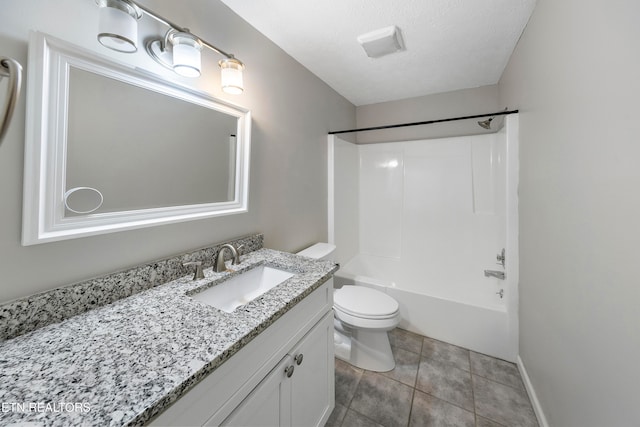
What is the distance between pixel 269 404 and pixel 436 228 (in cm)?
230

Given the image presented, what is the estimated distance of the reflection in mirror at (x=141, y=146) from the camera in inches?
33.0

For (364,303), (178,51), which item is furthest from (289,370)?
(178,51)

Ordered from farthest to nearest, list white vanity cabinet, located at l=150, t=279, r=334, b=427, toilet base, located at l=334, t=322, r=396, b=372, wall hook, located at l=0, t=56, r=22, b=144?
toilet base, located at l=334, t=322, r=396, b=372 < white vanity cabinet, located at l=150, t=279, r=334, b=427 < wall hook, located at l=0, t=56, r=22, b=144

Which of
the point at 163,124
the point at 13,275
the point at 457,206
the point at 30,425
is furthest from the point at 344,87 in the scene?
the point at 30,425

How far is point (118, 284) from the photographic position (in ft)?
2.95

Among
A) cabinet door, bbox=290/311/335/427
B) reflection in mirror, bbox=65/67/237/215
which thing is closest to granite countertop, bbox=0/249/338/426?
cabinet door, bbox=290/311/335/427

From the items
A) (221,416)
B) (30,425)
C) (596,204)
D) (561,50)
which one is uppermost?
(561,50)

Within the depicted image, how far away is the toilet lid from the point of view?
1620mm

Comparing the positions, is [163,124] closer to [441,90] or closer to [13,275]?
[13,275]

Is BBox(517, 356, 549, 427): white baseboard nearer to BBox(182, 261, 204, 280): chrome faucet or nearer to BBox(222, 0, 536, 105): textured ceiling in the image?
BBox(182, 261, 204, 280): chrome faucet

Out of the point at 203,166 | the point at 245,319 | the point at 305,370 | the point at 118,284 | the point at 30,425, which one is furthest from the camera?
the point at 203,166

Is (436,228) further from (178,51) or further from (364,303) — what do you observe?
(178,51)

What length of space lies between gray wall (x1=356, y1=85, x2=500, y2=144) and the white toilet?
1.79 metres

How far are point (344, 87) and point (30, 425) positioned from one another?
2682 mm
